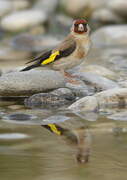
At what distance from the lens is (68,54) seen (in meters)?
8.18

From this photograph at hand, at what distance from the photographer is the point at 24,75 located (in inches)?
321

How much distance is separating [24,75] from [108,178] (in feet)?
13.2

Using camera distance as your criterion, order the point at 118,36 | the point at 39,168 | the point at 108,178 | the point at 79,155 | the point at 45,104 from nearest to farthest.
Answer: the point at 108,178, the point at 39,168, the point at 79,155, the point at 45,104, the point at 118,36

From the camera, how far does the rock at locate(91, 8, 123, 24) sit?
1543 centimetres

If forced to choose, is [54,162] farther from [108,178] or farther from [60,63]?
[60,63]

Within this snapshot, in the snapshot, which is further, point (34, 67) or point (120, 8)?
point (120, 8)

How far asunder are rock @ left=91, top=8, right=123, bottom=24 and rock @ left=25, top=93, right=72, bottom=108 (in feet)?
26.5

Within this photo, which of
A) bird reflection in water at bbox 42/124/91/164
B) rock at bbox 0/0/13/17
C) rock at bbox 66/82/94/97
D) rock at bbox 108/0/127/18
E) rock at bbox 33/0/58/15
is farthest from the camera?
rock at bbox 33/0/58/15

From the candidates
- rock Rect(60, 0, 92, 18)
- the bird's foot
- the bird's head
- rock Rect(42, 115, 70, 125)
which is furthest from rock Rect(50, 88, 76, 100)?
rock Rect(60, 0, 92, 18)

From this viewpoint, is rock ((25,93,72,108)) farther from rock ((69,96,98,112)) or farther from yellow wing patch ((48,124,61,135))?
yellow wing patch ((48,124,61,135))

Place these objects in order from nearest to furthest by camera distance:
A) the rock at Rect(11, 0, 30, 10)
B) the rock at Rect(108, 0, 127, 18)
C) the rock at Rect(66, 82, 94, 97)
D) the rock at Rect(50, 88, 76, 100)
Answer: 1. the rock at Rect(50, 88, 76, 100)
2. the rock at Rect(66, 82, 94, 97)
3. the rock at Rect(108, 0, 127, 18)
4. the rock at Rect(11, 0, 30, 10)

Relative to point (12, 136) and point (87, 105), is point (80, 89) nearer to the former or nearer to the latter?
point (87, 105)

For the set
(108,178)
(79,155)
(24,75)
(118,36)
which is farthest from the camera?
(118,36)

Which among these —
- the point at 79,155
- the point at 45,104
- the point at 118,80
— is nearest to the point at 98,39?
the point at 118,80
